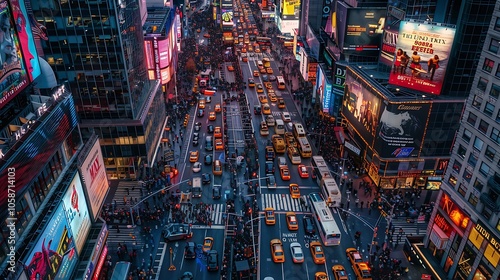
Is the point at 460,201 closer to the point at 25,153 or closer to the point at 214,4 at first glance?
the point at 25,153

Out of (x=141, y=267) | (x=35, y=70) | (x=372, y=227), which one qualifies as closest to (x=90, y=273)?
(x=141, y=267)

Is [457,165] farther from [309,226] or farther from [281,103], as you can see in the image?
[281,103]

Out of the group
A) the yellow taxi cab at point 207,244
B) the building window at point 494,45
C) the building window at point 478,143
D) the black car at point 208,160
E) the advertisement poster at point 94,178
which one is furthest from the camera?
the black car at point 208,160

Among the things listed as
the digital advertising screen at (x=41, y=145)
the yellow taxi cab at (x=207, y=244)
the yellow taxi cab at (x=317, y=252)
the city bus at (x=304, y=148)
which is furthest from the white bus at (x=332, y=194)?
the digital advertising screen at (x=41, y=145)

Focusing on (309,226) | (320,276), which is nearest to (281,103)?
(309,226)

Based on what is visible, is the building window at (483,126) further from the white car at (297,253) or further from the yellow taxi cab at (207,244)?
the yellow taxi cab at (207,244)
